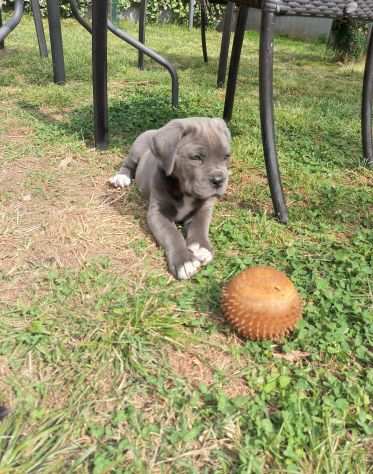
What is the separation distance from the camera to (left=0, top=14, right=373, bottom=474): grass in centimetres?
145

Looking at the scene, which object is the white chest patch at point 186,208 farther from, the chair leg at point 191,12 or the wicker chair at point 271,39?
the chair leg at point 191,12

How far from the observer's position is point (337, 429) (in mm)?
1529

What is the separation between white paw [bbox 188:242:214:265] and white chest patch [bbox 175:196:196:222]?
1.13 ft

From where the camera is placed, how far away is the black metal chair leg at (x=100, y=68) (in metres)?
3.09

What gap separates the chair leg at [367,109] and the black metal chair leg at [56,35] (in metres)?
3.18

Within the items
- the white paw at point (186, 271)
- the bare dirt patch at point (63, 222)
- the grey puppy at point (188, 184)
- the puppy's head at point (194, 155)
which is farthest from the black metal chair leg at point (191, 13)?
the white paw at point (186, 271)

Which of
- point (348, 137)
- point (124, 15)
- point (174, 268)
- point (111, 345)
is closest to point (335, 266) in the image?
point (174, 268)

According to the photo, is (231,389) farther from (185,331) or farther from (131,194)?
(131,194)

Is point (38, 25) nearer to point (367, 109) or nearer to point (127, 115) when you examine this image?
point (127, 115)

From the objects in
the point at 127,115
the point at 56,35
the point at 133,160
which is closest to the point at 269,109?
the point at 133,160

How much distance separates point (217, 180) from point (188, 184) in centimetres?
17

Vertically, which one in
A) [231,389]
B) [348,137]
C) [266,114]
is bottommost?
[231,389]

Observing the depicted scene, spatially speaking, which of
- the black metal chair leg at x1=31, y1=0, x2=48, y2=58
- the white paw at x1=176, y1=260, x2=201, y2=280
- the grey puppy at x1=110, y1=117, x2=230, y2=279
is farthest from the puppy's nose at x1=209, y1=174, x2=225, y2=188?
the black metal chair leg at x1=31, y1=0, x2=48, y2=58

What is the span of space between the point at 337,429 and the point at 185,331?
71 cm
